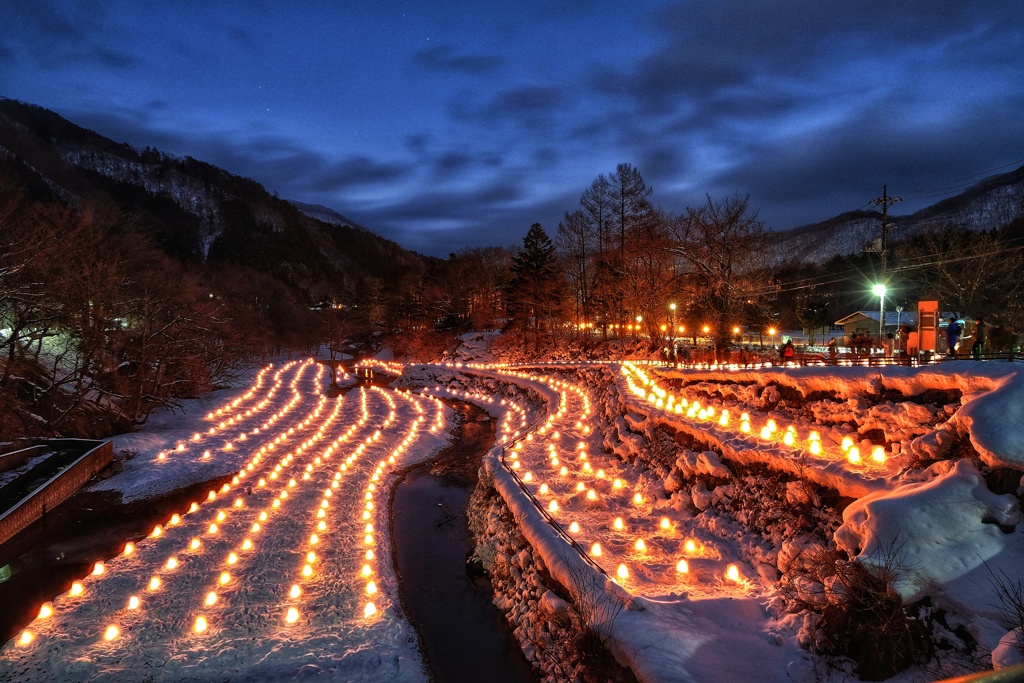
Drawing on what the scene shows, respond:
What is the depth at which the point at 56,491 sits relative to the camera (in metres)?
13.6

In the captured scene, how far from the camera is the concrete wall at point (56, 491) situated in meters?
11.7

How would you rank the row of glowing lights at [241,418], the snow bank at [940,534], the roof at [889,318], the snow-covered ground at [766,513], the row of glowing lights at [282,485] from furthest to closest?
the roof at [889,318], the row of glowing lights at [241,418], the row of glowing lights at [282,485], the snow-covered ground at [766,513], the snow bank at [940,534]

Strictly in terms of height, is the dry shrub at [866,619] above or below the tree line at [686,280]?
below

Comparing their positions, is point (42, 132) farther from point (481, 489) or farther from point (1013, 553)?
point (1013, 553)

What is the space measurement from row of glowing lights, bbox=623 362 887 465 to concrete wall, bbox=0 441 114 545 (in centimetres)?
1572

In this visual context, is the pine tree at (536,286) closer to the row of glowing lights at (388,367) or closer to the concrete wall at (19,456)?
the row of glowing lights at (388,367)

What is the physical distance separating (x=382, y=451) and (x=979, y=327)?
1835 cm

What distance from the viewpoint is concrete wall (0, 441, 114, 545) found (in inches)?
461

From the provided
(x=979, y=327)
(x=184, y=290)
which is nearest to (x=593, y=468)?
(x=979, y=327)

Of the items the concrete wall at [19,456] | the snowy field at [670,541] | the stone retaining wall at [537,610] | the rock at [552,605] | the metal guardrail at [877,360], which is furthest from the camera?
the concrete wall at [19,456]

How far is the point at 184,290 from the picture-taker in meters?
30.9

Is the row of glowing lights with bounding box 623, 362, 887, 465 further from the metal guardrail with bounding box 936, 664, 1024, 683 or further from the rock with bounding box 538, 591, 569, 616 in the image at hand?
the metal guardrail with bounding box 936, 664, 1024, 683

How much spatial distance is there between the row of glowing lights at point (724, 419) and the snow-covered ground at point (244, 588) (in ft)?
23.1

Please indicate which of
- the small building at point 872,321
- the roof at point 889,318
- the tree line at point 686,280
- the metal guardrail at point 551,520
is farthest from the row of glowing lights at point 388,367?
the roof at point 889,318
